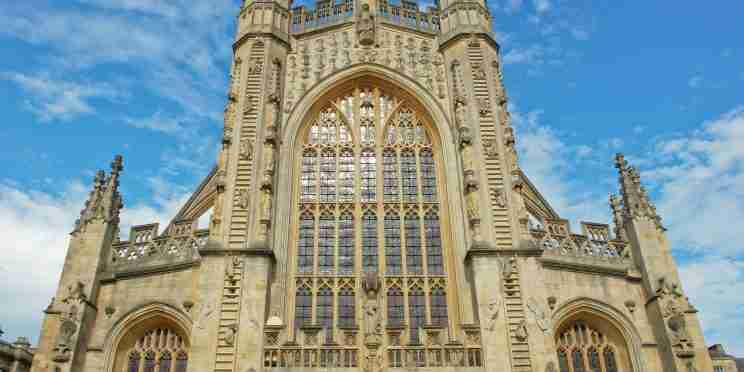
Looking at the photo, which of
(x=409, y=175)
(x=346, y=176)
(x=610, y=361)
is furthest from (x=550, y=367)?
(x=346, y=176)

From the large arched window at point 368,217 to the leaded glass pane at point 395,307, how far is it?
0.03 metres

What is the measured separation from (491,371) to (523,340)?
114 cm

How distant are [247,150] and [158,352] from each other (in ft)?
19.7

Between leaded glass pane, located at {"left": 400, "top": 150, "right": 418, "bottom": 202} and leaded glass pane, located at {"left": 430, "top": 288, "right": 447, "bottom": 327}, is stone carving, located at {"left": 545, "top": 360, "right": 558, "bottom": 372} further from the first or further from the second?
leaded glass pane, located at {"left": 400, "top": 150, "right": 418, "bottom": 202}

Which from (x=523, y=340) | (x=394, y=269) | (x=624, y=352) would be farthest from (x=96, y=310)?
(x=624, y=352)

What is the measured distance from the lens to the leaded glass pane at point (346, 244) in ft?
54.2

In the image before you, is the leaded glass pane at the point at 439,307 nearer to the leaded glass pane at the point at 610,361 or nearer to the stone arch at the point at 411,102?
the stone arch at the point at 411,102

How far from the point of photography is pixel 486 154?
55.9 ft

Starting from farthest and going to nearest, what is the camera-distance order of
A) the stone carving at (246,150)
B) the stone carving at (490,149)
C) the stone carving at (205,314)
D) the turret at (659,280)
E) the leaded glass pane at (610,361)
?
the stone carving at (490,149) < the stone carving at (246,150) < the leaded glass pane at (610,361) < the turret at (659,280) < the stone carving at (205,314)

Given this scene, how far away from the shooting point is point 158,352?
599 inches

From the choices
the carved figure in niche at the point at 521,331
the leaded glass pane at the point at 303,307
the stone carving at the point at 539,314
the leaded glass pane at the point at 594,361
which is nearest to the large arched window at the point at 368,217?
the leaded glass pane at the point at 303,307

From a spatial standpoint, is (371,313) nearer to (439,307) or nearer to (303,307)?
(303,307)

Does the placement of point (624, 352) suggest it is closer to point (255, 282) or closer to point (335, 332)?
point (335, 332)

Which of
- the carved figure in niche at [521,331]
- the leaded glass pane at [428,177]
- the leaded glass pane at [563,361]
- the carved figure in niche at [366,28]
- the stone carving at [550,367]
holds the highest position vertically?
the carved figure in niche at [366,28]
